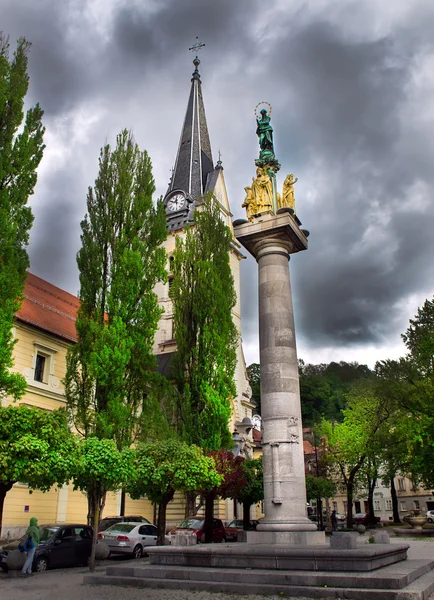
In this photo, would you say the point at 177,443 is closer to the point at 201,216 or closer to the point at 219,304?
the point at 219,304

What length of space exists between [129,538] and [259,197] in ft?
42.8

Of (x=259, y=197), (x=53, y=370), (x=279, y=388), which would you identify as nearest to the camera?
(x=279, y=388)

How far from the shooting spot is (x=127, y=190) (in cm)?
2420

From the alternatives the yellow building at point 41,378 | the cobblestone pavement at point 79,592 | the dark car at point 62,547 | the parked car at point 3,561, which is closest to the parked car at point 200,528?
the yellow building at point 41,378

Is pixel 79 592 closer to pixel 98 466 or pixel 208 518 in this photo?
pixel 98 466

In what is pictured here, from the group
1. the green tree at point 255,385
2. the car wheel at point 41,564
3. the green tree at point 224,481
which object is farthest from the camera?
the green tree at point 255,385

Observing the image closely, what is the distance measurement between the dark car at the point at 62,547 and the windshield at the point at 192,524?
289 inches

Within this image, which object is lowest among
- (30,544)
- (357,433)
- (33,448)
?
(30,544)

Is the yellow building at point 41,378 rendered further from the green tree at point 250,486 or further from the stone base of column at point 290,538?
the stone base of column at point 290,538

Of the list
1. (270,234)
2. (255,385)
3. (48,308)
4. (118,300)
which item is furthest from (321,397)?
(270,234)

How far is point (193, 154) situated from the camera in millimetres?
54812

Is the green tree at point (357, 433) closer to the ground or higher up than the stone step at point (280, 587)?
higher up

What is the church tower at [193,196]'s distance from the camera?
146 feet

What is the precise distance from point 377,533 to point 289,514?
3.63 meters
